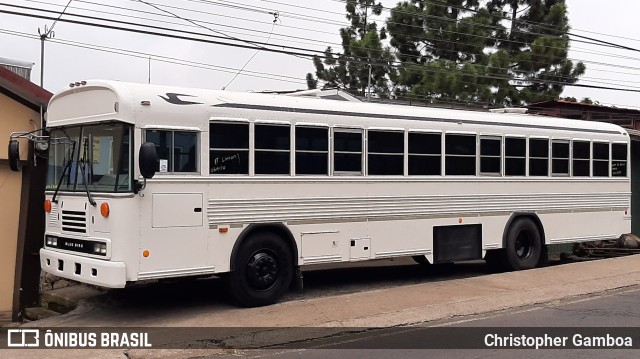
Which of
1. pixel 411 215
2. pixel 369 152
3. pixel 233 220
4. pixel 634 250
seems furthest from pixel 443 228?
pixel 634 250

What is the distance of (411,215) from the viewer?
1129 cm

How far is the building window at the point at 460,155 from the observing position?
11844mm

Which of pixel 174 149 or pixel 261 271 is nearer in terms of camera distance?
pixel 174 149

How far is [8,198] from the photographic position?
9758mm

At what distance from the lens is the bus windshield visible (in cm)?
838

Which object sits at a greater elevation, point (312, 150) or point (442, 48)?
point (442, 48)

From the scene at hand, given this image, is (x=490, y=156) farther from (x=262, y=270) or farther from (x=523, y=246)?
(x=262, y=270)

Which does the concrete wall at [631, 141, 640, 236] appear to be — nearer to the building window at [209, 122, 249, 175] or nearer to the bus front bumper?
the building window at [209, 122, 249, 175]

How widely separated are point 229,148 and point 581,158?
26.9ft

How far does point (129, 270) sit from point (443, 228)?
224 inches

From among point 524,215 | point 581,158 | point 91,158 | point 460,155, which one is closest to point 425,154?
point 460,155

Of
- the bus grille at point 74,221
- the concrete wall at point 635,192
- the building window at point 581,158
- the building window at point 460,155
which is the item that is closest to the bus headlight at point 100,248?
the bus grille at point 74,221

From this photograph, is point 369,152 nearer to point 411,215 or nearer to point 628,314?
point 411,215

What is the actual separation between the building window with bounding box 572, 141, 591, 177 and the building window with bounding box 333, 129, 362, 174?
5.59 m
